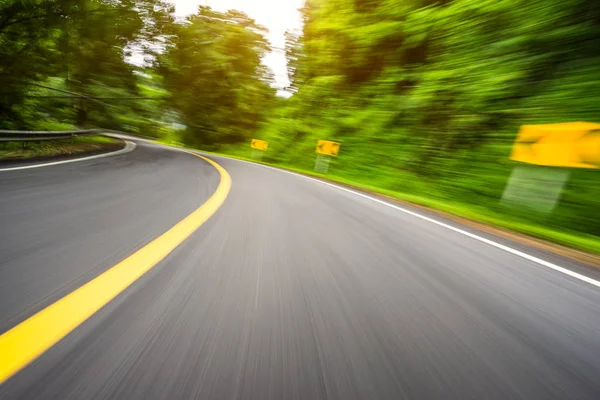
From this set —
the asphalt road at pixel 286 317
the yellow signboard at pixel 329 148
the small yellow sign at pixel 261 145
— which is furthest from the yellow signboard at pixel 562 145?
the small yellow sign at pixel 261 145

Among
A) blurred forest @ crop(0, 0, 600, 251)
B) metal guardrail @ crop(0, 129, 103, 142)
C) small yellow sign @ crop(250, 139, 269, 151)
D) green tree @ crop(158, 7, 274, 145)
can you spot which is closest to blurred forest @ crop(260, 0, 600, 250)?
blurred forest @ crop(0, 0, 600, 251)

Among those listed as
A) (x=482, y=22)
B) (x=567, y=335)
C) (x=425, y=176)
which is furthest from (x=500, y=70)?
(x=567, y=335)

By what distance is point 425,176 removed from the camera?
9.45 meters

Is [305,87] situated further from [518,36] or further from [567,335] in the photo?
[567,335]

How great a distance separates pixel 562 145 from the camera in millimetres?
4715

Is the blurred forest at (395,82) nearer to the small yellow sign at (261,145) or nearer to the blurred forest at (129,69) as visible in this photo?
the blurred forest at (129,69)

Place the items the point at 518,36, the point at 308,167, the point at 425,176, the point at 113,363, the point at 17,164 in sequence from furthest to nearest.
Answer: the point at 308,167 → the point at 425,176 → the point at 518,36 → the point at 17,164 → the point at 113,363

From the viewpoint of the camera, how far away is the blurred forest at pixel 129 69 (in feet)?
30.4

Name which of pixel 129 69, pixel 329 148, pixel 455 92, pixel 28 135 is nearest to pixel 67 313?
pixel 28 135

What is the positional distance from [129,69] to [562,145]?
798 inches

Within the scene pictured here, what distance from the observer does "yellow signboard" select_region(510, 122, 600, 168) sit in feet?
14.5

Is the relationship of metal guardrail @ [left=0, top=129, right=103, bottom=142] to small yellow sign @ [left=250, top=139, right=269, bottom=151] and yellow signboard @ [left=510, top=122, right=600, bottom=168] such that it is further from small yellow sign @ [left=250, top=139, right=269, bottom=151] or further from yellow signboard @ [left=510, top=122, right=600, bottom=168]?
small yellow sign @ [left=250, top=139, right=269, bottom=151]

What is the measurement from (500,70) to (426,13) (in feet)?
15.2

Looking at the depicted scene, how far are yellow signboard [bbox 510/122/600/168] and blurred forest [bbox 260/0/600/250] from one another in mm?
1155
